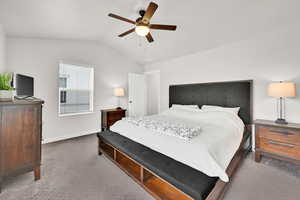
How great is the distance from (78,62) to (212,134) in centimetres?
401

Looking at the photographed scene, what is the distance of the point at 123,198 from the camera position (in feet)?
5.24

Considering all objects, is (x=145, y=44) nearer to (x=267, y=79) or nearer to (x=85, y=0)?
(x=85, y=0)

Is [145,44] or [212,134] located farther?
[145,44]

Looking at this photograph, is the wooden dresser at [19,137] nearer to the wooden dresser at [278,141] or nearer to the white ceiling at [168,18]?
the white ceiling at [168,18]

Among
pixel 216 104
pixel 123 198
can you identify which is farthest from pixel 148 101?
pixel 123 198

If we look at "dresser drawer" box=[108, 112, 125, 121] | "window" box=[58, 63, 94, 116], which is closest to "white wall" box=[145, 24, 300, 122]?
"dresser drawer" box=[108, 112, 125, 121]

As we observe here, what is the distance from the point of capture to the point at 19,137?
69.2 inches

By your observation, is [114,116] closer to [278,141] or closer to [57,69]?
[57,69]

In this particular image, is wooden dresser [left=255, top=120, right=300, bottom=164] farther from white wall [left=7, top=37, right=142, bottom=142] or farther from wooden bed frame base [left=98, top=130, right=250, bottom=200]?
white wall [left=7, top=37, right=142, bottom=142]

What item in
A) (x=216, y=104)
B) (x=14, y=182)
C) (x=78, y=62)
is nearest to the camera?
(x=14, y=182)

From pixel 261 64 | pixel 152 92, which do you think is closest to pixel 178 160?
pixel 261 64

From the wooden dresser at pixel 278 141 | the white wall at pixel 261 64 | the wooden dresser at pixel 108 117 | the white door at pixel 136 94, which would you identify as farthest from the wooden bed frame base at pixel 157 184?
the white door at pixel 136 94

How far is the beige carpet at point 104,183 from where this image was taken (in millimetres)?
1634

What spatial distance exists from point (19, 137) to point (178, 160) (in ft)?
6.99
